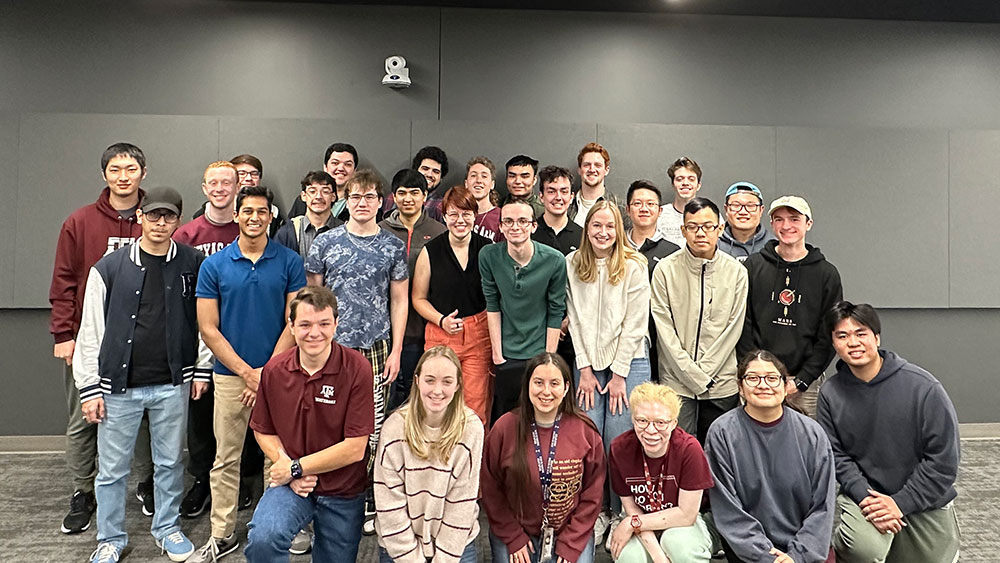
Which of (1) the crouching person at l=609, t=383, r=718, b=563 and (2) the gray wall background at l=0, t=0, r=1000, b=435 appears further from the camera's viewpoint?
(2) the gray wall background at l=0, t=0, r=1000, b=435

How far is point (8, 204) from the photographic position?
4.10m

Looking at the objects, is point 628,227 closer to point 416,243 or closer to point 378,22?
point 416,243

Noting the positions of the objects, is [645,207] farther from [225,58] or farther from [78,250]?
[225,58]

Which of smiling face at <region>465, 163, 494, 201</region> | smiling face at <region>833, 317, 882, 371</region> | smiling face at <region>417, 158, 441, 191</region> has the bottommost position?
smiling face at <region>833, 317, 882, 371</region>

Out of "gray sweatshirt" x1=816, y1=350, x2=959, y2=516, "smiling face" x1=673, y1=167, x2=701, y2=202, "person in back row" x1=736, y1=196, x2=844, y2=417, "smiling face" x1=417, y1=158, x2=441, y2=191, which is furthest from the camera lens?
"smiling face" x1=417, y1=158, x2=441, y2=191

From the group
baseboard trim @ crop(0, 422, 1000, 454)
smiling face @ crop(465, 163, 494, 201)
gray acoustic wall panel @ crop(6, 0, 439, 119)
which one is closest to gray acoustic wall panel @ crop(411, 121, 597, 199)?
gray acoustic wall panel @ crop(6, 0, 439, 119)

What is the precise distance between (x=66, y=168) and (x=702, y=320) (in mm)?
4000

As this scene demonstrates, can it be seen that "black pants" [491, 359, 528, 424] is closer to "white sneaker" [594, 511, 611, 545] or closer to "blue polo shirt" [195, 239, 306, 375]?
"white sneaker" [594, 511, 611, 545]

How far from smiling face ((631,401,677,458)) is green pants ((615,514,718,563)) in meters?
0.30

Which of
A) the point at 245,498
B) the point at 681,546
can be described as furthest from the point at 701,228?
the point at 245,498

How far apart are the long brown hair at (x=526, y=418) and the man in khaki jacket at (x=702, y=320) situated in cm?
60

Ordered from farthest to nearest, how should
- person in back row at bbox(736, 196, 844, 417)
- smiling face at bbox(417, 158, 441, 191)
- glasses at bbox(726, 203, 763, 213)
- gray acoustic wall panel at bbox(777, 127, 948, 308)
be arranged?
1. gray acoustic wall panel at bbox(777, 127, 948, 308)
2. smiling face at bbox(417, 158, 441, 191)
3. glasses at bbox(726, 203, 763, 213)
4. person in back row at bbox(736, 196, 844, 417)

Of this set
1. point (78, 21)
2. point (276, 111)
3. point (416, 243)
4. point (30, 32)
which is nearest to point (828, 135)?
point (416, 243)

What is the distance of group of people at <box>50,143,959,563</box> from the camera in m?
2.35
